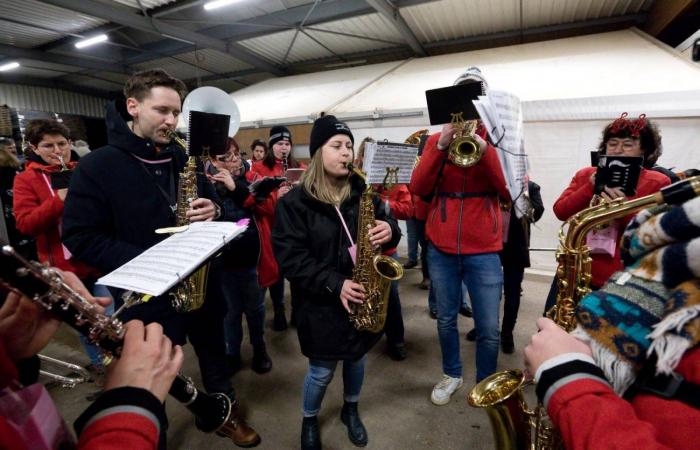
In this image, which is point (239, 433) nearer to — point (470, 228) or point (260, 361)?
point (260, 361)

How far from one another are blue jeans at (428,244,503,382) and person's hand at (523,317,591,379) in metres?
1.39

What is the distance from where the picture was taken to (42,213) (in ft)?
7.91

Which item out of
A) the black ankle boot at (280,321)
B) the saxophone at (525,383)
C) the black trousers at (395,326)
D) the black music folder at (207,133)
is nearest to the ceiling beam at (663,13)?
the saxophone at (525,383)

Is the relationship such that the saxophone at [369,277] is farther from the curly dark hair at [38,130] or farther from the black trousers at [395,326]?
the curly dark hair at [38,130]

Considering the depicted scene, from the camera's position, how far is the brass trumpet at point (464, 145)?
2.11 metres

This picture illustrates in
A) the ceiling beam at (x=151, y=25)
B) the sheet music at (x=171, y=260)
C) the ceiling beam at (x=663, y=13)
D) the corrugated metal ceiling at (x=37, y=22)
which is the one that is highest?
the corrugated metal ceiling at (x=37, y=22)

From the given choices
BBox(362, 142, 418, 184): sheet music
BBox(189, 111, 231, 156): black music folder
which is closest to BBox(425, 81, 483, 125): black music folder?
BBox(362, 142, 418, 184): sheet music

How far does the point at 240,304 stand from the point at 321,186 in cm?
157

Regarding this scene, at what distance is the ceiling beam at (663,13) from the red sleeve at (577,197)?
4.45 metres

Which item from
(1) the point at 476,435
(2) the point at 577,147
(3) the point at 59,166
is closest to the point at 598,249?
(1) the point at 476,435

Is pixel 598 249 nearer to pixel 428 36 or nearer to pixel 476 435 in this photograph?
pixel 476 435

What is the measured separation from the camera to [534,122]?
5.00 metres

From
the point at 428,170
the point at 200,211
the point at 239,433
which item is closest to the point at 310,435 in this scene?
the point at 239,433

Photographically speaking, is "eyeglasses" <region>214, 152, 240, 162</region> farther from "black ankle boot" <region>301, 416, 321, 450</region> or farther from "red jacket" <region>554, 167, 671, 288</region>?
"red jacket" <region>554, 167, 671, 288</region>
